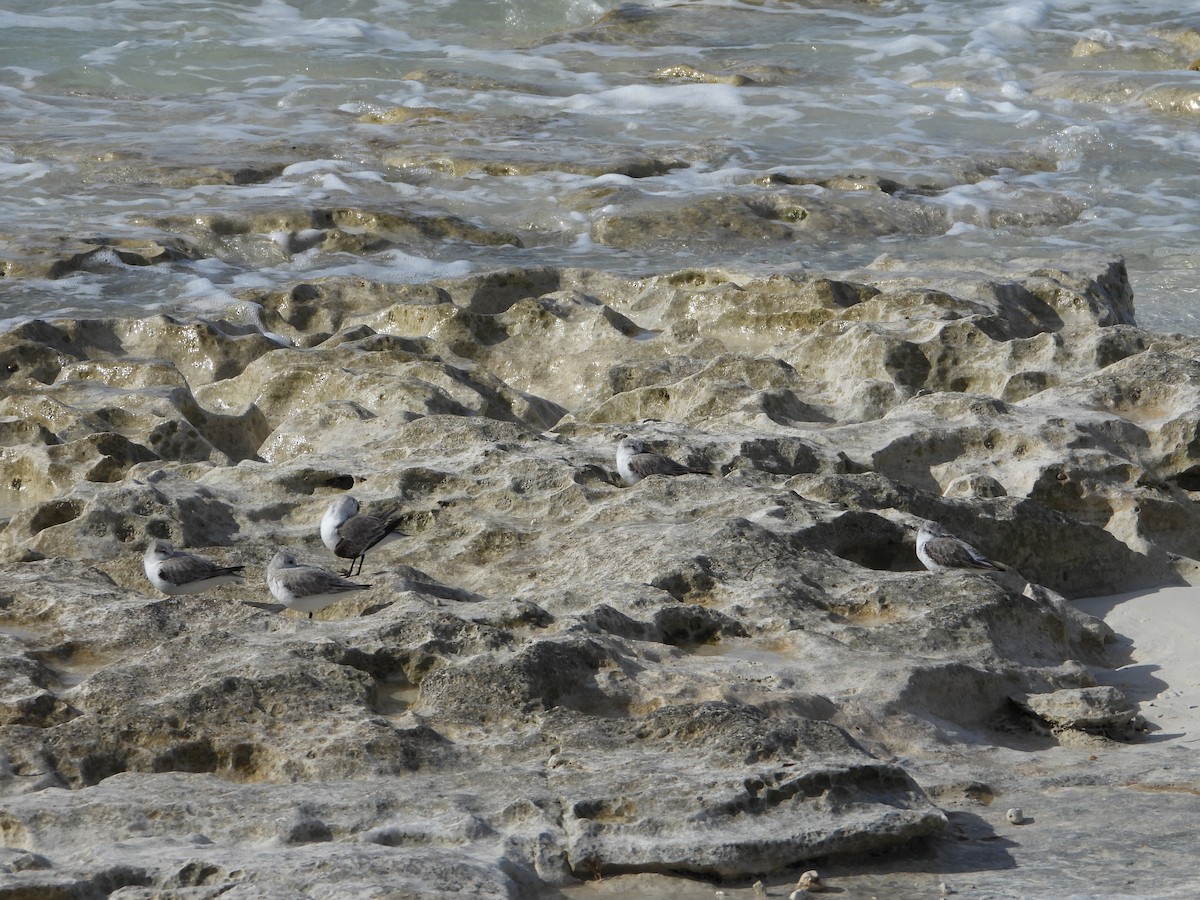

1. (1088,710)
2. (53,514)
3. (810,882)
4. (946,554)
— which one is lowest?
(53,514)

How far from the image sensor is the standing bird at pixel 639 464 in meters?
5.17

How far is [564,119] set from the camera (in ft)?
50.0

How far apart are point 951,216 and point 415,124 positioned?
5678 mm

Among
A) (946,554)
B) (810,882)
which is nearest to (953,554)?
(946,554)

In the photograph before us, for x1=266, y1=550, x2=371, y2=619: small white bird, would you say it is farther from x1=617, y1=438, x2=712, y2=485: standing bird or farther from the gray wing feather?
x1=617, y1=438, x2=712, y2=485: standing bird

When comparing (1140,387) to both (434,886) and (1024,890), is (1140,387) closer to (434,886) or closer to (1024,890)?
(1024,890)

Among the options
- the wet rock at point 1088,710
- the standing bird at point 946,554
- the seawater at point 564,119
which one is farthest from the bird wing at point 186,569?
the seawater at point 564,119

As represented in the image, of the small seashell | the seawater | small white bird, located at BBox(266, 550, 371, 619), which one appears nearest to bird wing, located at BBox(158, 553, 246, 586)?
small white bird, located at BBox(266, 550, 371, 619)

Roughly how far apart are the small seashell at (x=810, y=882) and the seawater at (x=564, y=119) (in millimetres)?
7017

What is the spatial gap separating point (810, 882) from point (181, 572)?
2.41m

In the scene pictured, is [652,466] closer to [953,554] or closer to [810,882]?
[953,554]

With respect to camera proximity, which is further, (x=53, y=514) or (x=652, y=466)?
(x=53, y=514)

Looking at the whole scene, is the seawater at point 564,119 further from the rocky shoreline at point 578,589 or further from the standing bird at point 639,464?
the standing bird at point 639,464

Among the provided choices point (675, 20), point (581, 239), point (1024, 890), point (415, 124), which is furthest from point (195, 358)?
point (675, 20)
